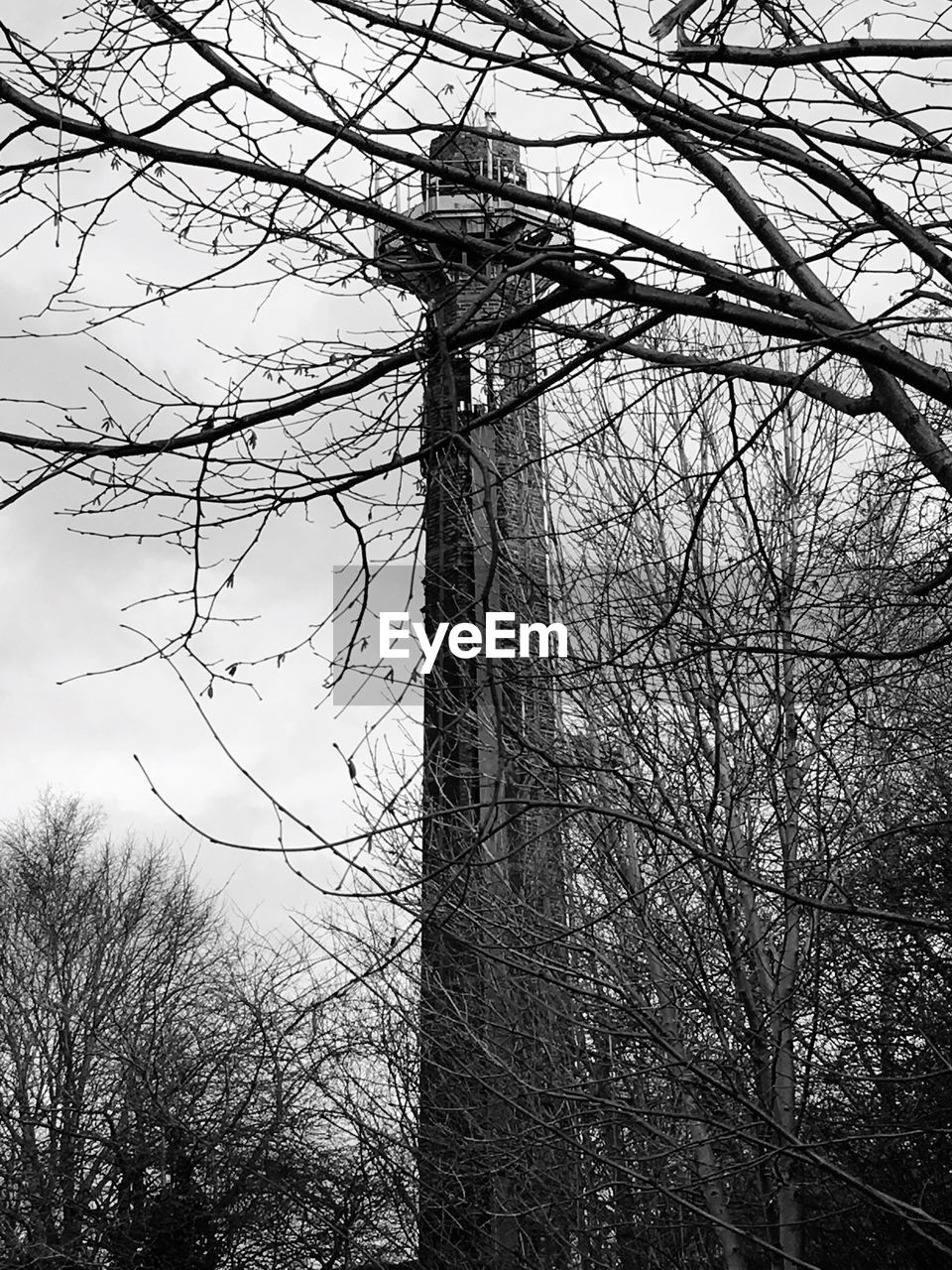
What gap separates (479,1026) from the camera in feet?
35.3

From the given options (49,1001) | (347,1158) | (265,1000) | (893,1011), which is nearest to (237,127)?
(893,1011)

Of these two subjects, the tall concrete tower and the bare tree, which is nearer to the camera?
the tall concrete tower

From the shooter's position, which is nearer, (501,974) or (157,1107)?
(501,974)

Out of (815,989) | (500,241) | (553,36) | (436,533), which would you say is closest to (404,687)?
(436,533)

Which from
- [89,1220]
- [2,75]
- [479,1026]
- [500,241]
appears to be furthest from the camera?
→ [89,1220]

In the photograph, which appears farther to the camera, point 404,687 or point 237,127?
point 237,127

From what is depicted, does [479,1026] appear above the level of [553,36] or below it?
below

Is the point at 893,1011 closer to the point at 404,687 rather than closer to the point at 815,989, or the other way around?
Result: the point at 815,989

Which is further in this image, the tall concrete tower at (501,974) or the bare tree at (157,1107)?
the bare tree at (157,1107)

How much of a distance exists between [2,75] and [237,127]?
1.79 feet

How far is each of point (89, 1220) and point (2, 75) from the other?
14.9 meters

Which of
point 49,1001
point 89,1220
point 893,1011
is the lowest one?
point 89,1220

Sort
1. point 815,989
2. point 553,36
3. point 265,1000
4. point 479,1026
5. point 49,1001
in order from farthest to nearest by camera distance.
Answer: point 49,1001 → point 265,1000 → point 479,1026 → point 815,989 → point 553,36

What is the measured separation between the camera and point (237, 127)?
135 inches
